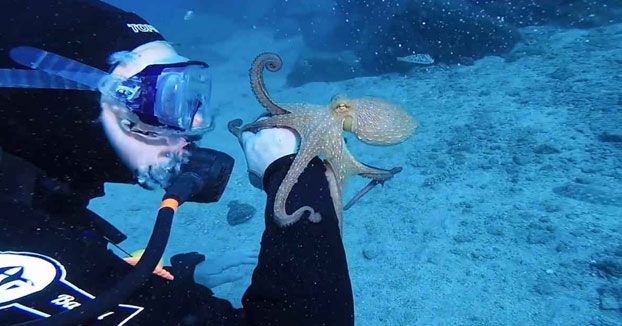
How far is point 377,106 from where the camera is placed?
300 centimetres

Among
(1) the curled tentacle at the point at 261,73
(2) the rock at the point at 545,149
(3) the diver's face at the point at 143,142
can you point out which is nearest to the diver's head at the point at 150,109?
(3) the diver's face at the point at 143,142

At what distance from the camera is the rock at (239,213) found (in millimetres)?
6468

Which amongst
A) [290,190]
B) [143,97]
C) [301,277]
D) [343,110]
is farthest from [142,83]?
[343,110]

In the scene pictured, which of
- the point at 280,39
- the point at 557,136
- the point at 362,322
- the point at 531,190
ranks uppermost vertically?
the point at 280,39

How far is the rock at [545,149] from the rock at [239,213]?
4322mm

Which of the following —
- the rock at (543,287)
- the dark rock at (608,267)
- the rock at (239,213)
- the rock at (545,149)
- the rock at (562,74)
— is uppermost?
the rock at (562,74)

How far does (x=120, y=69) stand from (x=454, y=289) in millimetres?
3758

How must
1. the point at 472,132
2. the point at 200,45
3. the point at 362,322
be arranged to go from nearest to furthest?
the point at 362,322 → the point at 472,132 → the point at 200,45

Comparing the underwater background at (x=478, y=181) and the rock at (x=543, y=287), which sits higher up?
the underwater background at (x=478, y=181)

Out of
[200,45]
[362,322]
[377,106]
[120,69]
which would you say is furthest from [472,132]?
[200,45]

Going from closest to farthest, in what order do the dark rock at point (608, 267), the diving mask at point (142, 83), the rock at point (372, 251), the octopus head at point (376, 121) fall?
the diving mask at point (142, 83)
the octopus head at point (376, 121)
the dark rock at point (608, 267)
the rock at point (372, 251)

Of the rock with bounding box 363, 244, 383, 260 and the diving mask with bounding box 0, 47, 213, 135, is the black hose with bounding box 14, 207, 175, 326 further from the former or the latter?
the rock with bounding box 363, 244, 383, 260

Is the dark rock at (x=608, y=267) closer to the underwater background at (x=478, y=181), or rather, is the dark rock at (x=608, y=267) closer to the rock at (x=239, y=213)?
the underwater background at (x=478, y=181)

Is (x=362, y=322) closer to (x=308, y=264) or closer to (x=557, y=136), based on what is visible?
(x=308, y=264)
